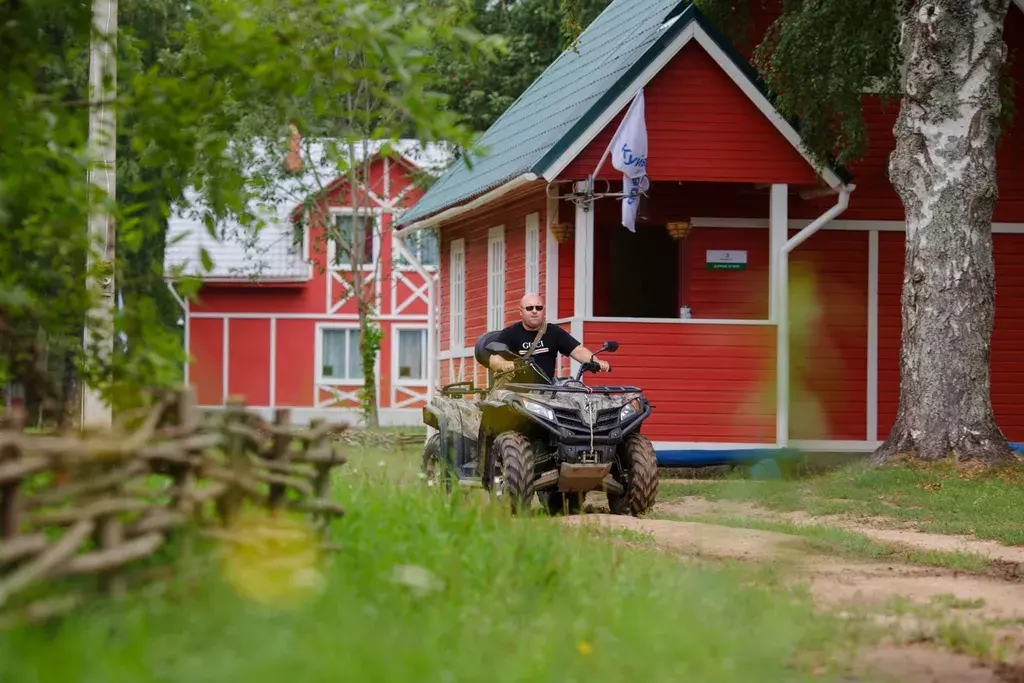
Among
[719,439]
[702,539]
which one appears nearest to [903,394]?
[719,439]

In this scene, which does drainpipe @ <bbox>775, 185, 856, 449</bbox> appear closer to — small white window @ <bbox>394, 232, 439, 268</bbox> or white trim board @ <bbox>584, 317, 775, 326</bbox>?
white trim board @ <bbox>584, 317, 775, 326</bbox>

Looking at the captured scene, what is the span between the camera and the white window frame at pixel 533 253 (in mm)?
21750

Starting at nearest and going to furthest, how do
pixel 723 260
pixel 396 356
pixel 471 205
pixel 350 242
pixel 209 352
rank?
pixel 723 260, pixel 471 205, pixel 350 242, pixel 209 352, pixel 396 356

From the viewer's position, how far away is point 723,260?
21.5 m

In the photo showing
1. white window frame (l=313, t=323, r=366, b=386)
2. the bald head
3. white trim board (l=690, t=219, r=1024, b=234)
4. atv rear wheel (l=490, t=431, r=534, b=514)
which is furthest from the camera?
white window frame (l=313, t=323, r=366, b=386)

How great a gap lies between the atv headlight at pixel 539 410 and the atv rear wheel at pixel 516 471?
256 millimetres

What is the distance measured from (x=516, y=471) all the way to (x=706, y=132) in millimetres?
8000

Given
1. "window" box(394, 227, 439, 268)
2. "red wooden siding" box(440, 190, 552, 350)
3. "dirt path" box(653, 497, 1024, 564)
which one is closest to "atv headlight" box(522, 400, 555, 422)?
"dirt path" box(653, 497, 1024, 564)

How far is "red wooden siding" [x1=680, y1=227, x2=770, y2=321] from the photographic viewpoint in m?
21.5

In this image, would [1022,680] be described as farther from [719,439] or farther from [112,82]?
[719,439]

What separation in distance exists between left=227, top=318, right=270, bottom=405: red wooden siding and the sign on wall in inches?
1110

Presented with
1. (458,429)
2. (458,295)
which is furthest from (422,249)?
(458,429)

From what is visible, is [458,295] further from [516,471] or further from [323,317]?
[323,317]

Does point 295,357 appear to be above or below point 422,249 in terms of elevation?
below
